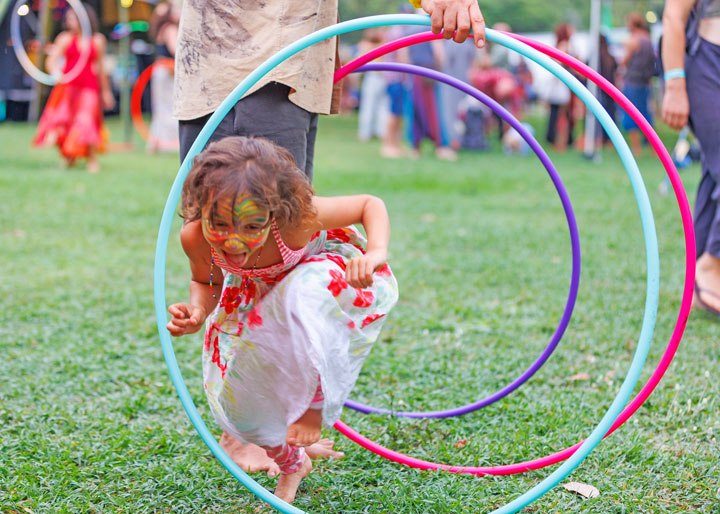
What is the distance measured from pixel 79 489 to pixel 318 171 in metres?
8.09

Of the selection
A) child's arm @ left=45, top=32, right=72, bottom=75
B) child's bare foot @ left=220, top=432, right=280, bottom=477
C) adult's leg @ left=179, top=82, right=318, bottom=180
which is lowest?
child's bare foot @ left=220, top=432, right=280, bottom=477

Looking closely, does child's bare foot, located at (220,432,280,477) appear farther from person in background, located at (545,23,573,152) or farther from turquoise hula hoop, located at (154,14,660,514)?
person in background, located at (545,23,573,152)

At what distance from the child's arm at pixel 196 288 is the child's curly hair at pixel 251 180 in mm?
111

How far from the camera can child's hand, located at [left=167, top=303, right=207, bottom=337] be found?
2148 mm

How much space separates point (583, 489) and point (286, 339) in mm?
1097

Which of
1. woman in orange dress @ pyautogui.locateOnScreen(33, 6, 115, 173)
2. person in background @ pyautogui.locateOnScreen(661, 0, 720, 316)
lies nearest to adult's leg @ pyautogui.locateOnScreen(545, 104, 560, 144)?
woman in orange dress @ pyautogui.locateOnScreen(33, 6, 115, 173)

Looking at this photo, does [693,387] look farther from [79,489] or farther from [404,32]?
[404,32]

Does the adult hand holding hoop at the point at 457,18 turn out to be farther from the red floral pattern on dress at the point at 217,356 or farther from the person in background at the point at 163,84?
the person in background at the point at 163,84

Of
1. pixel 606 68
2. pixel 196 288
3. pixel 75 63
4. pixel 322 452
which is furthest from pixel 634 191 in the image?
pixel 606 68

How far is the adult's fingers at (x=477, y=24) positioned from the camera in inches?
81.6

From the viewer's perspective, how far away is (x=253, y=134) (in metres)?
2.38

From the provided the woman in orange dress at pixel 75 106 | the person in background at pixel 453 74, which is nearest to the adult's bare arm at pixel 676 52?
the woman in orange dress at pixel 75 106

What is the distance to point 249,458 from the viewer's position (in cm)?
275

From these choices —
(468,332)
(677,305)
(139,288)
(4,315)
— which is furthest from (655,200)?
(4,315)
